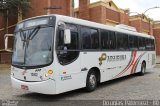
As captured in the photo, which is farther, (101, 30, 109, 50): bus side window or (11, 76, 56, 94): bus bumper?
(101, 30, 109, 50): bus side window

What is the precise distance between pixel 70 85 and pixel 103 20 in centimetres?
3083

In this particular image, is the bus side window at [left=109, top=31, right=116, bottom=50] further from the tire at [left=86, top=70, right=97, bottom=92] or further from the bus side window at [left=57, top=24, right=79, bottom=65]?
the bus side window at [left=57, top=24, right=79, bottom=65]

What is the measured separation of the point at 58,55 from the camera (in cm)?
890

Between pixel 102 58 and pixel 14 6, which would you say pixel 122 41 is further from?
pixel 14 6

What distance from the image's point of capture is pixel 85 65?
10.5 m

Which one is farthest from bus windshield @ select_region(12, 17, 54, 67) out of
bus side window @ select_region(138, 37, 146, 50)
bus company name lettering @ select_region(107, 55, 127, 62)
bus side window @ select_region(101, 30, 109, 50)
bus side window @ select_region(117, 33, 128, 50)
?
bus side window @ select_region(138, 37, 146, 50)

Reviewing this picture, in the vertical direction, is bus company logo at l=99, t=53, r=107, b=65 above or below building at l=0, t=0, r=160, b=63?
below

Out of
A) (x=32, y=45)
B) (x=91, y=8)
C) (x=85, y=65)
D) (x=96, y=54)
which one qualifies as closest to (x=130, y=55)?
(x=96, y=54)

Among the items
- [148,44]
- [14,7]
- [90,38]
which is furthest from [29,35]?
[14,7]

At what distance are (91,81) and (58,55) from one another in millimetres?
2635

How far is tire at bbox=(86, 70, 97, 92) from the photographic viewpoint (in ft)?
35.1

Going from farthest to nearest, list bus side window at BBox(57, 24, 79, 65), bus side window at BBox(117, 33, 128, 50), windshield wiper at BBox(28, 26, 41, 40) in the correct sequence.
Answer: bus side window at BBox(117, 33, 128, 50), windshield wiper at BBox(28, 26, 41, 40), bus side window at BBox(57, 24, 79, 65)

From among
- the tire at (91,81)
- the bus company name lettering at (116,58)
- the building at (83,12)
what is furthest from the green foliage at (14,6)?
the tire at (91,81)

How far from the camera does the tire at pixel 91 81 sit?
10.7m
